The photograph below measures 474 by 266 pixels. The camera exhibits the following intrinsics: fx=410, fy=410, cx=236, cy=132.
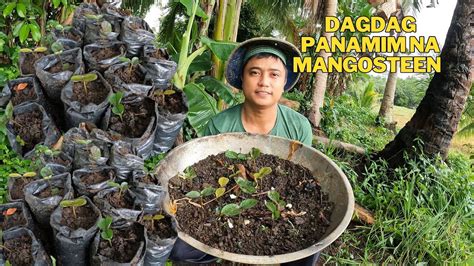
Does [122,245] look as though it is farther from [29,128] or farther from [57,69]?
[57,69]

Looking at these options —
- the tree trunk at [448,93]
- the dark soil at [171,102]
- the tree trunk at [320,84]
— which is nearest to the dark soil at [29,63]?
the dark soil at [171,102]

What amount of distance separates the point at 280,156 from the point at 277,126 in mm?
343

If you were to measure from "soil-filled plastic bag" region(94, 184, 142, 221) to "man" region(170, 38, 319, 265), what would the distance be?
1.47 ft

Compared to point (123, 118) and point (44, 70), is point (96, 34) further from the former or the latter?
point (123, 118)

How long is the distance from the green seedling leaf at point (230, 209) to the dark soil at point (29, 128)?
0.77 meters

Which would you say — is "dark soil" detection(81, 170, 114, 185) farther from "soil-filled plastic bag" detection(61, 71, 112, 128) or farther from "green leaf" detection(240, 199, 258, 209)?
"green leaf" detection(240, 199, 258, 209)

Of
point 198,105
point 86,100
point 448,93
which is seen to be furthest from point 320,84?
point 86,100

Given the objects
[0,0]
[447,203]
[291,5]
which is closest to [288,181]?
[447,203]

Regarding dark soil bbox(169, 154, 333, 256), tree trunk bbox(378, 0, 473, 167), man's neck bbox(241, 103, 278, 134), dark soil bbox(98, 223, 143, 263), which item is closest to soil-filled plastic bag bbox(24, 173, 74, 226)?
dark soil bbox(98, 223, 143, 263)

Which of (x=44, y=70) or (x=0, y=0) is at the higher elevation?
(x=0, y=0)

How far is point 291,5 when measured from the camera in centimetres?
741

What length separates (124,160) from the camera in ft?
4.51

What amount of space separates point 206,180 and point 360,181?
2058 millimetres

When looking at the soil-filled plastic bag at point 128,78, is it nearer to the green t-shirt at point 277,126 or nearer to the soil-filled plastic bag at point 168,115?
the soil-filled plastic bag at point 168,115
